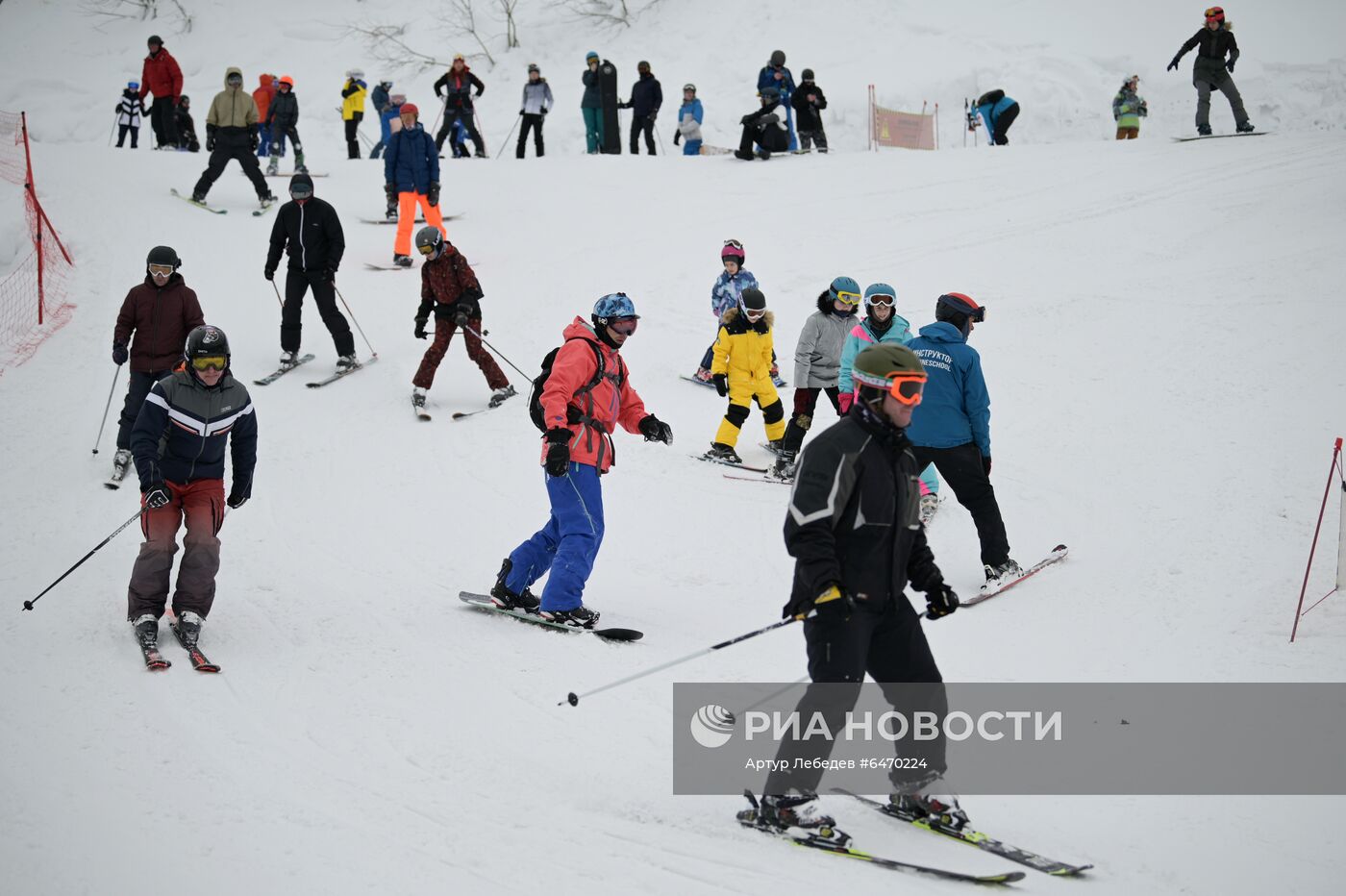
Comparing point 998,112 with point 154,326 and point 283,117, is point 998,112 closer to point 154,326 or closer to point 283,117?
point 283,117

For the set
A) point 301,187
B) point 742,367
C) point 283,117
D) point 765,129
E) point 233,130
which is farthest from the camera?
point 765,129

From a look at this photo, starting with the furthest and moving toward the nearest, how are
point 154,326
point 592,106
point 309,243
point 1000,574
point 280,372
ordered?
point 592,106, point 280,372, point 309,243, point 154,326, point 1000,574

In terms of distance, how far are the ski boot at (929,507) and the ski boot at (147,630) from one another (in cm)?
529

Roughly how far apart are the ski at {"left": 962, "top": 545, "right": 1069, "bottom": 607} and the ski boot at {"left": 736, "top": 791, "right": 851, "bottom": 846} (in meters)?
3.03

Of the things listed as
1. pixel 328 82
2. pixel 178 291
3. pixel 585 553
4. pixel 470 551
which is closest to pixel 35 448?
pixel 178 291

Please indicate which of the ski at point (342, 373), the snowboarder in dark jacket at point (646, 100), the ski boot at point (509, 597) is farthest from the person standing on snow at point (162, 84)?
the ski boot at point (509, 597)

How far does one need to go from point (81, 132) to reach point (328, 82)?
21.2ft

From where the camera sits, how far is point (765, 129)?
797 inches

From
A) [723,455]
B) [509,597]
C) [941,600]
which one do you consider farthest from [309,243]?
[941,600]

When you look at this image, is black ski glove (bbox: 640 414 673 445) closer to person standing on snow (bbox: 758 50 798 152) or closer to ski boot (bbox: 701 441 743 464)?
ski boot (bbox: 701 441 743 464)

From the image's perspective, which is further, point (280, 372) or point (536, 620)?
point (280, 372)

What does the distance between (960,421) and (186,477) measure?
4.70 meters

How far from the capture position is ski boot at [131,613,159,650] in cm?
594

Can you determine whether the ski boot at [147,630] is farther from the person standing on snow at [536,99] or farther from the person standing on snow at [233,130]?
the person standing on snow at [536,99]
